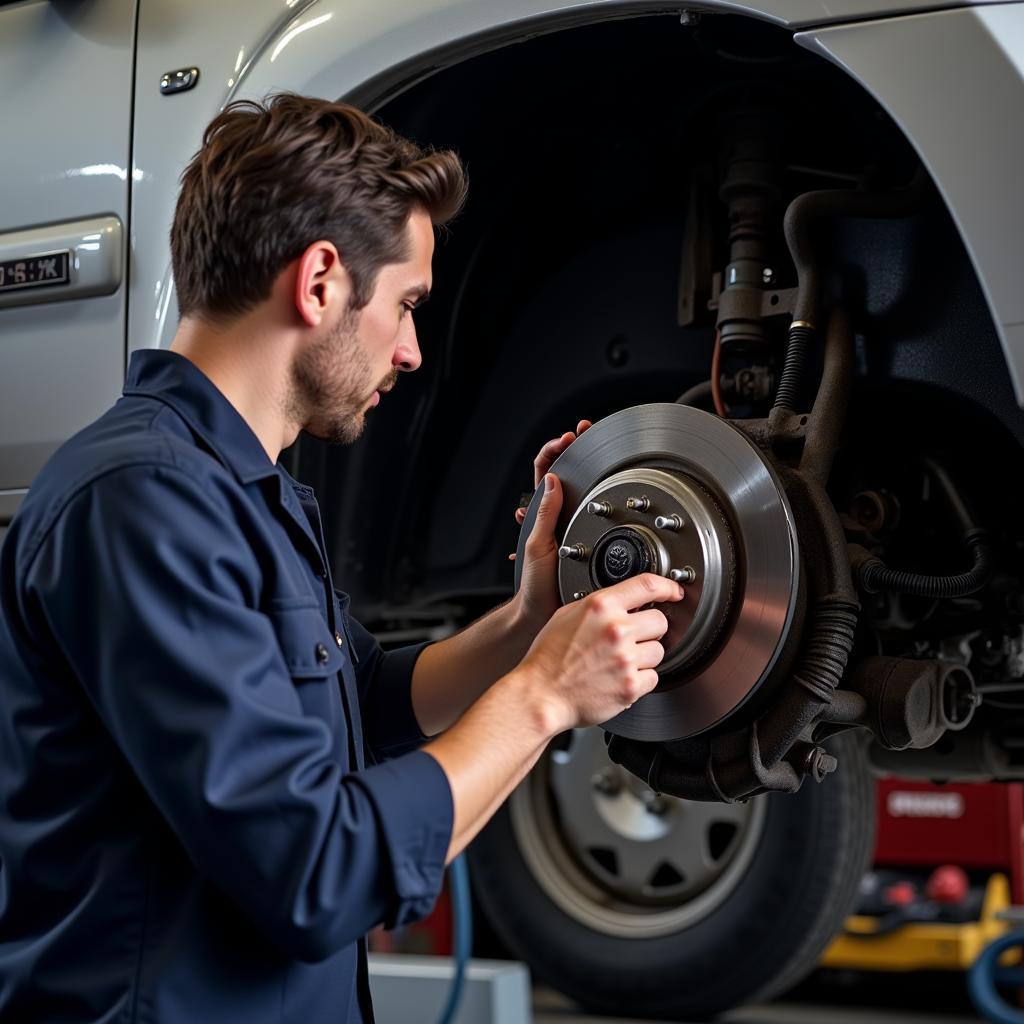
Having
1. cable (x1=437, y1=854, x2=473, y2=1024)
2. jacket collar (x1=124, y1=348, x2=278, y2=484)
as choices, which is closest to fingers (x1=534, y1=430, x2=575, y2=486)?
jacket collar (x1=124, y1=348, x2=278, y2=484)

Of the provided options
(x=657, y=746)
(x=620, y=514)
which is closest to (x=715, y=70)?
(x=620, y=514)

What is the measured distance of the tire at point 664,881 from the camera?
186 cm

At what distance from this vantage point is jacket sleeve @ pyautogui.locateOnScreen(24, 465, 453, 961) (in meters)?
0.78

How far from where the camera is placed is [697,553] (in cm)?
104

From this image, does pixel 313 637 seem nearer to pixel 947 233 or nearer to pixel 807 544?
pixel 807 544

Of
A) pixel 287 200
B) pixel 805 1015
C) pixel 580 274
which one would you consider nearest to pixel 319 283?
pixel 287 200

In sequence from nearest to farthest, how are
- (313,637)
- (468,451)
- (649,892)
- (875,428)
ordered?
(313,637)
(875,428)
(468,451)
(649,892)

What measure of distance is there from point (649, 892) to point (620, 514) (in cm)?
112

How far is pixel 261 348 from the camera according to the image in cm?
98

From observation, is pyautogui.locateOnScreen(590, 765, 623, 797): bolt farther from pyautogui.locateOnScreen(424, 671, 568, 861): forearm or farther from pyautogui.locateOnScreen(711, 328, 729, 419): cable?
pyautogui.locateOnScreen(424, 671, 568, 861): forearm

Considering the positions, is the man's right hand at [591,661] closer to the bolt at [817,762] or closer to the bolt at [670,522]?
the bolt at [670,522]

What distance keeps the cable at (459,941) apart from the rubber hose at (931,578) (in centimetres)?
149

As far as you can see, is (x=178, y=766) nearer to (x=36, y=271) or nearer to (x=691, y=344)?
(x=36, y=271)

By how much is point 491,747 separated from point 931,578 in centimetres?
46
